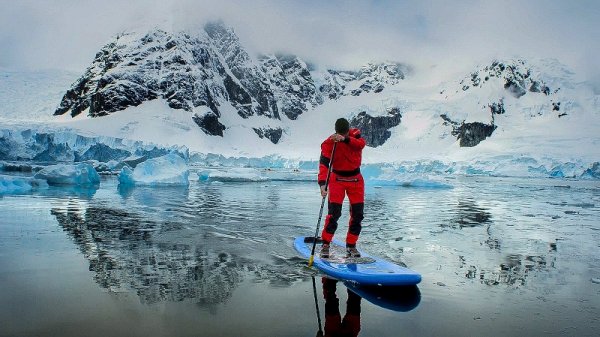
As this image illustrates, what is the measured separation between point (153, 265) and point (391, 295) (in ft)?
9.01

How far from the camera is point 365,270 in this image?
485cm

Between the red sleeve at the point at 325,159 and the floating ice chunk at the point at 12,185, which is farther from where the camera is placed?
the floating ice chunk at the point at 12,185

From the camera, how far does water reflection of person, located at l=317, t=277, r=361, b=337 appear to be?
3285mm

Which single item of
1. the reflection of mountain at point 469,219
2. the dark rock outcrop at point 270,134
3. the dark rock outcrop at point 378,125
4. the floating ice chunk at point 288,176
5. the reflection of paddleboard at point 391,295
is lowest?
the reflection of paddleboard at point 391,295

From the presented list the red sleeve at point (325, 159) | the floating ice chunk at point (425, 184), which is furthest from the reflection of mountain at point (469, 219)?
the floating ice chunk at point (425, 184)

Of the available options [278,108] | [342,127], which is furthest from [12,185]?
[278,108]

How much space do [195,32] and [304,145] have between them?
45991 millimetres

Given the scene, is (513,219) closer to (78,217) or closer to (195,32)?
(78,217)

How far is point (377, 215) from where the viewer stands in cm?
1216

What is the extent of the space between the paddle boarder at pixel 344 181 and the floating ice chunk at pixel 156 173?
60.2ft

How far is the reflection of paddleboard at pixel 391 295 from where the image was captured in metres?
4.04

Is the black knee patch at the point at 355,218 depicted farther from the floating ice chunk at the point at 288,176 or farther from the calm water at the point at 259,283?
the floating ice chunk at the point at 288,176

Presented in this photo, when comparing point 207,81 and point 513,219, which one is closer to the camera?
point 513,219

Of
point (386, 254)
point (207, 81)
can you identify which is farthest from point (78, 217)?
point (207, 81)
